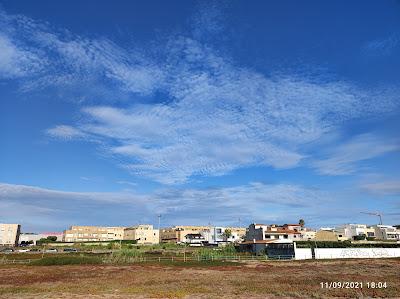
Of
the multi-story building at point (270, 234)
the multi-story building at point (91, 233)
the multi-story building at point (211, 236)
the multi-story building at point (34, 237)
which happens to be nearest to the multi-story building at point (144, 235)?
the multi-story building at point (211, 236)

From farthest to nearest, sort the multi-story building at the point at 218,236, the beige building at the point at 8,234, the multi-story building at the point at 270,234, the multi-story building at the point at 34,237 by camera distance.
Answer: the multi-story building at the point at 34,237, the multi-story building at the point at 218,236, the beige building at the point at 8,234, the multi-story building at the point at 270,234

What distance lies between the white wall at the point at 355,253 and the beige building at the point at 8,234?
144024 mm

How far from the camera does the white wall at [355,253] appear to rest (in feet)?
223

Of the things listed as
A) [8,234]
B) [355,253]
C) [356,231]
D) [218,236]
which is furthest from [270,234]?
[8,234]

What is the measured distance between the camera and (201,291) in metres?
27.8

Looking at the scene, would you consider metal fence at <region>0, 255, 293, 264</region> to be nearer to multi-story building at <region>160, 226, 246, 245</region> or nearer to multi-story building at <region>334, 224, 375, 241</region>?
multi-story building at <region>334, 224, 375, 241</region>

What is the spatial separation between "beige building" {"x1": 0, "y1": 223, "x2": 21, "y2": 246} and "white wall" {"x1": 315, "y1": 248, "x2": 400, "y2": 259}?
144 meters

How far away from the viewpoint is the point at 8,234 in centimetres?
15762

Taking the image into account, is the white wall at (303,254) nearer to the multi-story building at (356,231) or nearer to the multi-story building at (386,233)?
the multi-story building at (356,231)

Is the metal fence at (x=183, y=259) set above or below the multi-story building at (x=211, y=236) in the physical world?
below

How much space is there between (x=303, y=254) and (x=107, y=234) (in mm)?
147932
